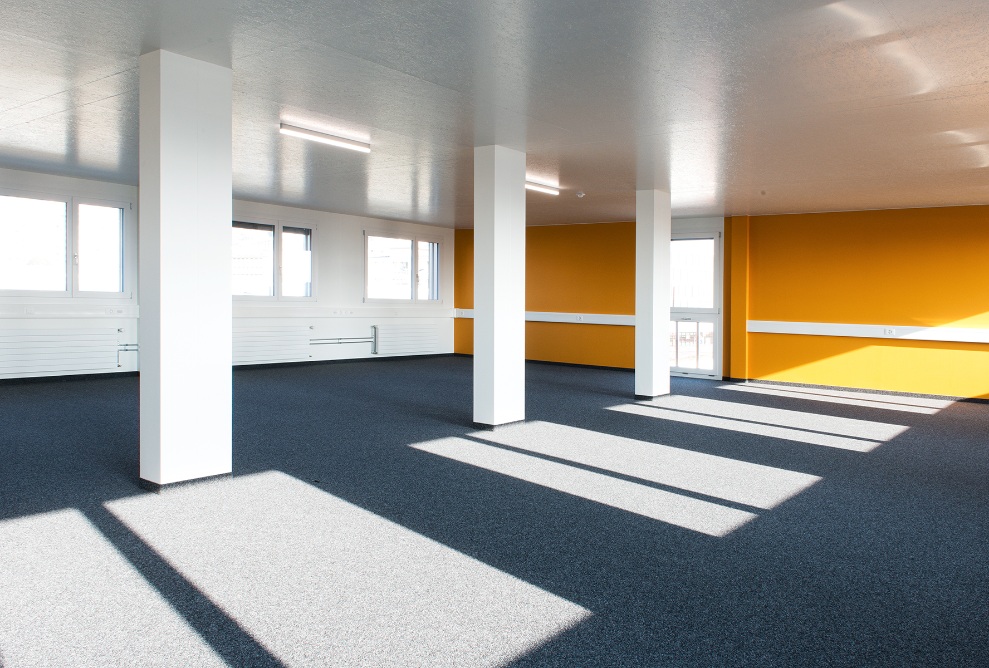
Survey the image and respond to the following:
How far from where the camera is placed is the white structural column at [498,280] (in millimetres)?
7285

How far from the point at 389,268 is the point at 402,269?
0.35m

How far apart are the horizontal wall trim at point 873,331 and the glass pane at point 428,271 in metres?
6.82

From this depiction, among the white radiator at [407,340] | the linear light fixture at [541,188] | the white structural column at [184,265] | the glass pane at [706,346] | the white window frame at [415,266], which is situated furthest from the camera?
the white radiator at [407,340]

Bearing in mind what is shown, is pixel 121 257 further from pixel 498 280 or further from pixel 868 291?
pixel 868 291

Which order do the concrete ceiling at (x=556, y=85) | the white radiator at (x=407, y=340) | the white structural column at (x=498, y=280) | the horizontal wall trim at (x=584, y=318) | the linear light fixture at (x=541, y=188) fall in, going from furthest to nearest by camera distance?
1. the white radiator at (x=407, y=340)
2. the horizontal wall trim at (x=584, y=318)
3. the linear light fixture at (x=541, y=188)
4. the white structural column at (x=498, y=280)
5. the concrete ceiling at (x=556, y=85)

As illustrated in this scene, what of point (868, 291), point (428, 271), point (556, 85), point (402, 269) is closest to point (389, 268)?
point (402, 269)

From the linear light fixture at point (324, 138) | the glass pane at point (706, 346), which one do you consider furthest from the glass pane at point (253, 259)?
the glass pane at point (706, 346)

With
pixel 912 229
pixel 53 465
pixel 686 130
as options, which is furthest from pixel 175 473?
pixel 912 229

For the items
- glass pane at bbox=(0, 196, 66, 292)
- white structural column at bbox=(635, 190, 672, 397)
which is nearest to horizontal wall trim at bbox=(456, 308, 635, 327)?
white structural column at bbox=(635, 190, 672, 397)

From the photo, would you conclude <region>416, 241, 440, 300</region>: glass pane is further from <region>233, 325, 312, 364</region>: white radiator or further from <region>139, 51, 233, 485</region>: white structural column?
<region>139, 51, 233, 485</region>: white structural column

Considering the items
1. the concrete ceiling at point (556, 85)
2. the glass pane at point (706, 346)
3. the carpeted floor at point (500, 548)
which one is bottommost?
the carpeted floor at point (500, 548)

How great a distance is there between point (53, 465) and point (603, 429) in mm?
4857

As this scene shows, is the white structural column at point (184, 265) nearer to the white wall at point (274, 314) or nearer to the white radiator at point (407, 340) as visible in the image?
the white wall at point (274, 314)

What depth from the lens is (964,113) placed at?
559cm
